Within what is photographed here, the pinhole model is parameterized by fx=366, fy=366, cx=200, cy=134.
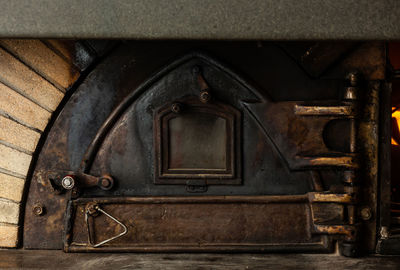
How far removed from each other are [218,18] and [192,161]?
2.07 feet

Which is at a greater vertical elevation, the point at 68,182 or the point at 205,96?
the point at 205,96

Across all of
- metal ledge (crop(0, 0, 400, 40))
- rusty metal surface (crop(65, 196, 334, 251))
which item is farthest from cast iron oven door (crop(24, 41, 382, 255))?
metal ledge (crop(0, 0, 400, 40))

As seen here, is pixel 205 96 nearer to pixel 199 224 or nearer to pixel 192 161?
pixel 192 161

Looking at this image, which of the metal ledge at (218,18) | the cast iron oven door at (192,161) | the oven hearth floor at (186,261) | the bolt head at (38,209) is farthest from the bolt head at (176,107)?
the bolt head at (38,209)

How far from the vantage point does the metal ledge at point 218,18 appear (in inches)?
39.8

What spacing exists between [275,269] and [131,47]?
101cm

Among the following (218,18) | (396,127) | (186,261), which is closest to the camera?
(218,18)

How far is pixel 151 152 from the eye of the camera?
1480mm

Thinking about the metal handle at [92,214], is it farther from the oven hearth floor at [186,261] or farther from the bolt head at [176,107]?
the bolt head at [176,107]

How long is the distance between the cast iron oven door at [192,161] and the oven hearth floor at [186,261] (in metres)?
0.04

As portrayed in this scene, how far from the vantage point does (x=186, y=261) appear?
140cm

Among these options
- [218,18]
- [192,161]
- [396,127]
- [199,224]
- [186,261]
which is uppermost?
[218,18]

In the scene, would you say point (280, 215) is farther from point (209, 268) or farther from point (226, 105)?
point (226, 105)

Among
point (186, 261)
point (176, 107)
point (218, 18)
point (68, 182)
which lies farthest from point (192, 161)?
point (218, 18)
